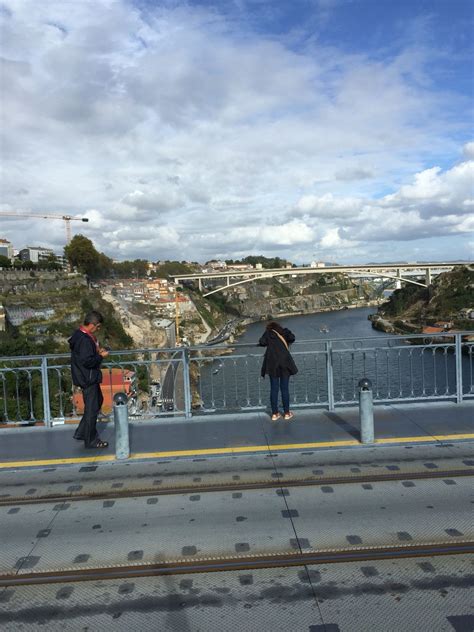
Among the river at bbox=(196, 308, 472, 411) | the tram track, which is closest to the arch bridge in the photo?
the river at bbox=(196, 308, 472, 411)

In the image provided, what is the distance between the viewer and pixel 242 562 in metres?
3.74

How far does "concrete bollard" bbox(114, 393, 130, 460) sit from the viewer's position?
6.06 metres

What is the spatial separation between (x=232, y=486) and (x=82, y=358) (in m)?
2.40

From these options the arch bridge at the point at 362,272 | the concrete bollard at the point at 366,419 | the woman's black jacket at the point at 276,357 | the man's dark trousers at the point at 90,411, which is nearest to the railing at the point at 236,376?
the woman's black jacket at the point at 276,357

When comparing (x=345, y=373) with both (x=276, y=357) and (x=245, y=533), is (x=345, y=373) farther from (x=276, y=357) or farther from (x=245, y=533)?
(x=245, y=533)

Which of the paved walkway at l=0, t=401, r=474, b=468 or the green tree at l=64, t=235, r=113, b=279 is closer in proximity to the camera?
the paved walkway at l=0, t=401, r=474, b=468

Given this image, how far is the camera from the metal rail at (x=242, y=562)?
363cm

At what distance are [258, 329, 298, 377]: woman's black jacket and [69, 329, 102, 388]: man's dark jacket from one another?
2.23 metres

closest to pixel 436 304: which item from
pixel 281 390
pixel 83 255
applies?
pixel 83 255

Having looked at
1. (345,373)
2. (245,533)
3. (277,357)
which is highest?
(277,357)

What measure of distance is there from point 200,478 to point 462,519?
2.45 metres

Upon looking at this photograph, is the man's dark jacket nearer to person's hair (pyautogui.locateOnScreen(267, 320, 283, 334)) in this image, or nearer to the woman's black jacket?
the woman's black jacket

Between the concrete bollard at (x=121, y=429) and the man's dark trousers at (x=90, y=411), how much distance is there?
425mm

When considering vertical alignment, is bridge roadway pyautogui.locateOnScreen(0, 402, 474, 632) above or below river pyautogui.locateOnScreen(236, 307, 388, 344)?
above
